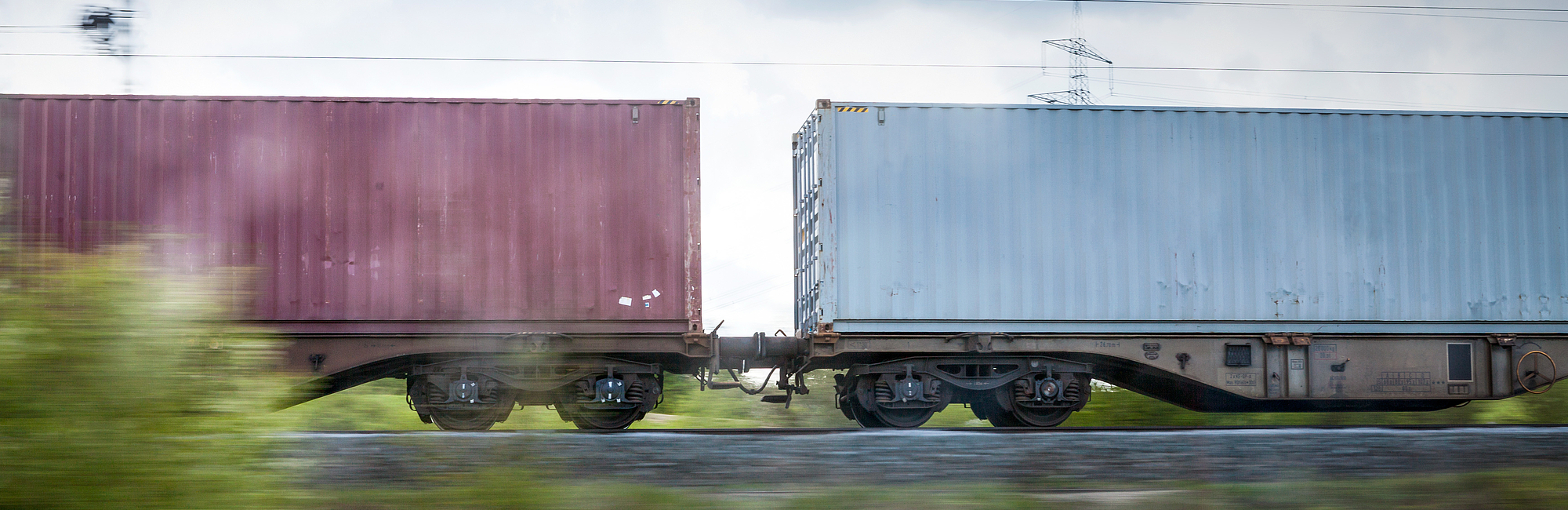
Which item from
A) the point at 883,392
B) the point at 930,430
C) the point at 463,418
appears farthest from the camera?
the point at 883,392

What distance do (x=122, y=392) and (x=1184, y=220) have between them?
8255 millimetres

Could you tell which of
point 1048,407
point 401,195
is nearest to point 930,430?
point 1048,407

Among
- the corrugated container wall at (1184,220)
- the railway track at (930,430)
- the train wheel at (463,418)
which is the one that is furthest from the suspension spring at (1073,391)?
the train wheel at (463,418)

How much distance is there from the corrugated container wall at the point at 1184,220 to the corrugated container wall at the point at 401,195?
1.67 metres

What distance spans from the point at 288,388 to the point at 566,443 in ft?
7.71

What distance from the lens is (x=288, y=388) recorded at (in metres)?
3.28

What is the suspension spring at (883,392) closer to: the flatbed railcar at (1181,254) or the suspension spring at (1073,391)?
the flatbed railcar at (1181,254)

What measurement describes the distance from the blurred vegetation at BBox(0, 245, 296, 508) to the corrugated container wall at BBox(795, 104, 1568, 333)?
224 inches

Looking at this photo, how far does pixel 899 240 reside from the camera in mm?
8258

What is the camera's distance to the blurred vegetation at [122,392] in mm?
2666

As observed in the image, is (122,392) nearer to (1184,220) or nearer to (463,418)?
(463,418)

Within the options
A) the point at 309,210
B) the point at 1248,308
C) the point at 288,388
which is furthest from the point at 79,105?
the point at 1248,308

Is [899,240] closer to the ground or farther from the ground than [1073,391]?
farther from the ground

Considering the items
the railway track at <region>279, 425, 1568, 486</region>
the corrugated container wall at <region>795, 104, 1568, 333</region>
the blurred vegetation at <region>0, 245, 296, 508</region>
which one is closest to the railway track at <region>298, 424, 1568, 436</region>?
the railway track at <region>279, 425, 1568, 486</region>
